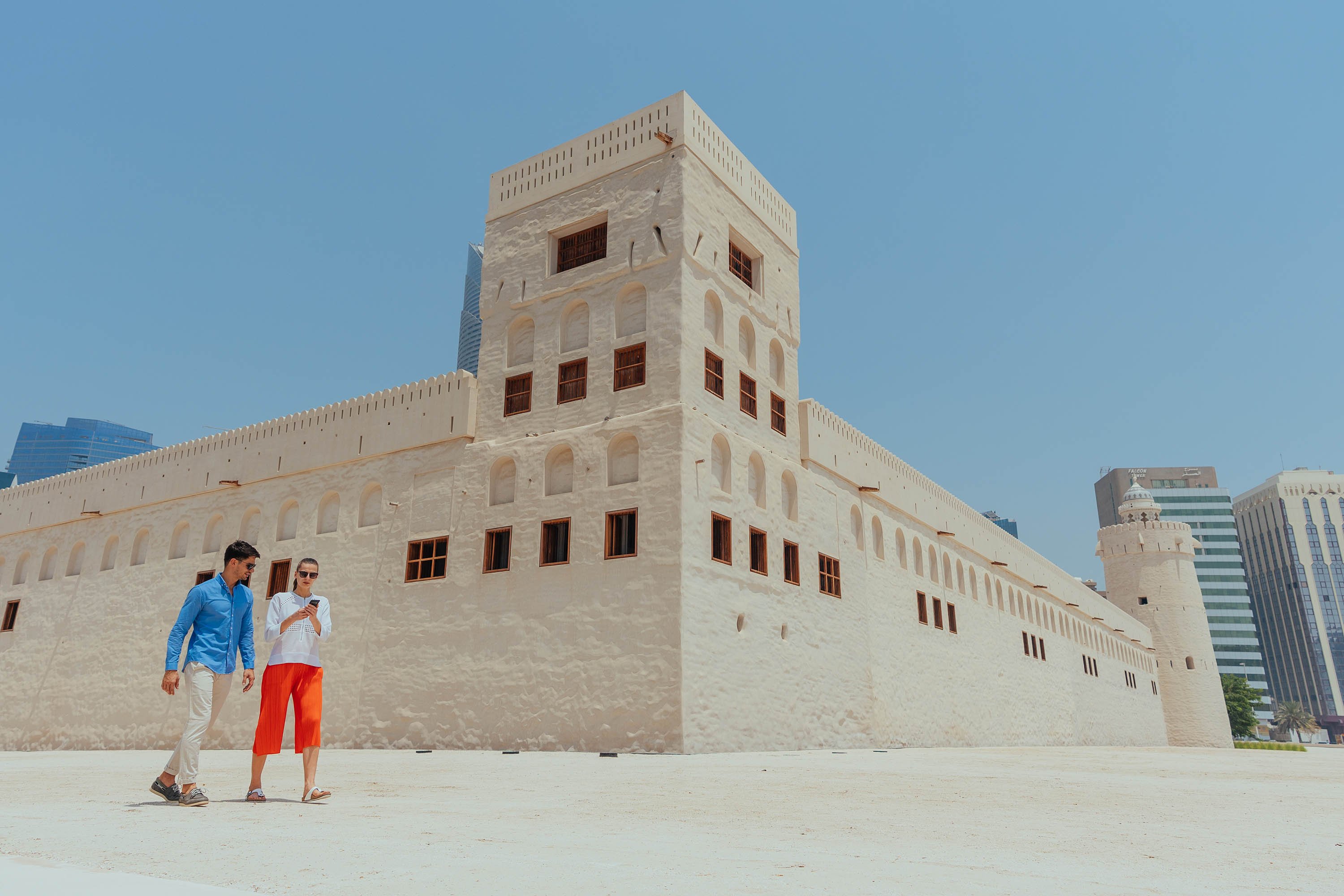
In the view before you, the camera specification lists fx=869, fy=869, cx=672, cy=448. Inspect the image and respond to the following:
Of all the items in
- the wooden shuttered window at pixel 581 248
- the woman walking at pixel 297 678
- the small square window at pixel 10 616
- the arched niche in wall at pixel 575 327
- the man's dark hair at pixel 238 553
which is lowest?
the woman walking at pixel 297 678

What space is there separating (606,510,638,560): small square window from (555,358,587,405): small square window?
9.58 ft

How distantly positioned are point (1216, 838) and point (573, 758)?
9757 mm

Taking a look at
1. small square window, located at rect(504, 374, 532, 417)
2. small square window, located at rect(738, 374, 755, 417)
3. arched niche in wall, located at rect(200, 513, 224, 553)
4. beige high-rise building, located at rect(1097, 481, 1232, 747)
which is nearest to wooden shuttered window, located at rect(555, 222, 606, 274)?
small square window, located at rect(504, 374, 532, 417)

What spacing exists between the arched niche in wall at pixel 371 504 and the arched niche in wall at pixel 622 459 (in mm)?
6154

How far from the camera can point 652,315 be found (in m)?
18.1

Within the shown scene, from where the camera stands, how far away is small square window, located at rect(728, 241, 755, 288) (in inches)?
802

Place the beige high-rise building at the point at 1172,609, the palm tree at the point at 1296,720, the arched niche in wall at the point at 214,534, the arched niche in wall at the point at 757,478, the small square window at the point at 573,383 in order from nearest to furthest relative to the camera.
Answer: the small square window at the point at 573,383
the arched niche in wall at the point at 757,478
the arched niche in wall at the point at 214,534
the beige high-rise building at the point at 1172,609
the palm tree at the point at 1296,720

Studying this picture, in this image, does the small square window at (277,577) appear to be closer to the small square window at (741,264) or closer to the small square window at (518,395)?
the small square window at (518,395)

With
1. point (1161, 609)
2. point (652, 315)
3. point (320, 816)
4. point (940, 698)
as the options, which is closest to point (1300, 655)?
point (1161, 609)

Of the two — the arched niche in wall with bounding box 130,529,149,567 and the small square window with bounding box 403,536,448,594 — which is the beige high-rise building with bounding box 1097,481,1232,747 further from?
the arched niche in wall with bounding box 130,529,149,567

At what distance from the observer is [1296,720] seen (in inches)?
4279

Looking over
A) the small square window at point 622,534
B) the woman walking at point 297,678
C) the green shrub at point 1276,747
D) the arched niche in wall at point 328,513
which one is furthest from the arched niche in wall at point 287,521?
the green shrub at point 1276,747

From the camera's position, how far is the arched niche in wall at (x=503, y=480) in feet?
61.2

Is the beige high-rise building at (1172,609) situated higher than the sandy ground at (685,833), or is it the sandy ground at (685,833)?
the beige high-rise building at (1172,609)
